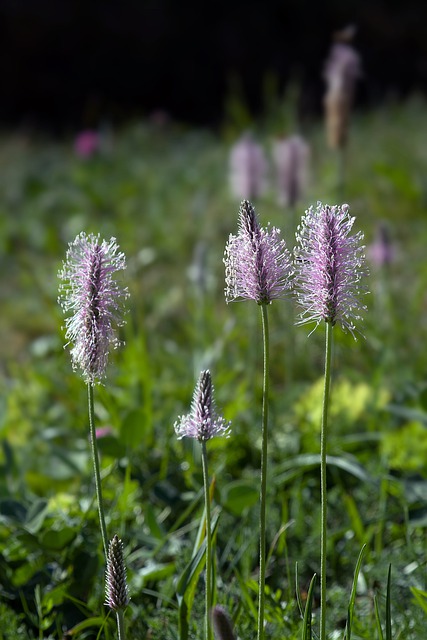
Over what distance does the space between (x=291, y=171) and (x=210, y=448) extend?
40.0 inches

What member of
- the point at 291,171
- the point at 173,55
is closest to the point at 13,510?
the point at 291,171

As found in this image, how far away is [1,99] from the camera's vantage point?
8.56 metres

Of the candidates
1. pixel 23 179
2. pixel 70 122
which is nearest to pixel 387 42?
pixel 70 122

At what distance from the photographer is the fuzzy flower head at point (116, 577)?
42.4 inches

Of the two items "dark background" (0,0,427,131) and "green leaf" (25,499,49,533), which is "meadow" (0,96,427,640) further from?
"dark background" (0,0,427,131)

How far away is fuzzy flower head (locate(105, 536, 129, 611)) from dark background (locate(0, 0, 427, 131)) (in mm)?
7550

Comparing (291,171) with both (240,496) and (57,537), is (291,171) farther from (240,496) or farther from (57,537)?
(57,537)

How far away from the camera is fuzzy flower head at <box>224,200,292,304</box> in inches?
42.7

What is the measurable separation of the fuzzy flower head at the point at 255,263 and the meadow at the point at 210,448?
2.5 inches

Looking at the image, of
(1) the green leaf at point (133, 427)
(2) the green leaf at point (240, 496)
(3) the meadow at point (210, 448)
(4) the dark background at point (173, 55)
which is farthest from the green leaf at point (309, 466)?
(4) the dark background at point (173, 55)

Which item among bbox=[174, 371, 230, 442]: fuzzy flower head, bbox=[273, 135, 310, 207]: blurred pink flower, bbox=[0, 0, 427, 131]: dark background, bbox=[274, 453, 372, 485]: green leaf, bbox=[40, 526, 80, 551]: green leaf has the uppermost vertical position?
bbox=[0, 0, 427, 131]: dark background

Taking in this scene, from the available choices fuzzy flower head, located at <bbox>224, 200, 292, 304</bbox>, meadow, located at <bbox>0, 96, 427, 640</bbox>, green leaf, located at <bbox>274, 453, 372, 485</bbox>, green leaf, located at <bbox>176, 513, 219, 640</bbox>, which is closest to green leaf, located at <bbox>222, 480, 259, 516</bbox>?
meadow, located at <bbox>0, 96, 427, 640</bbox>

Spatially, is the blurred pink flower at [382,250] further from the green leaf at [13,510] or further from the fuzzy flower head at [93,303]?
the fuzzy flower head at [93,303]

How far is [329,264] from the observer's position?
1.08m
